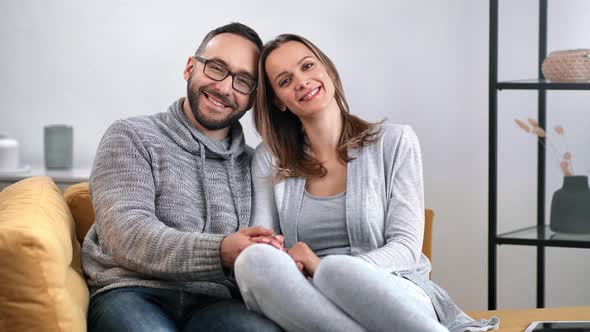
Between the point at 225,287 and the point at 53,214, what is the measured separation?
1.43 feet

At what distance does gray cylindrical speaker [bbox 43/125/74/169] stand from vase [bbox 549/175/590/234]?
171cm

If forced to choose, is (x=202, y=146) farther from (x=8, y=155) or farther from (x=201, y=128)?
(x=8, y=155)

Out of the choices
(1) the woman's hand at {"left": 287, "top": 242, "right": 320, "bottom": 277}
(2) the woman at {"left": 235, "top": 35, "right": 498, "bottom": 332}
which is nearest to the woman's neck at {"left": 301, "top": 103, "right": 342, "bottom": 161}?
(2) the woman at {"left": 235, "top": 35, "right": 498, "bottom": 332}

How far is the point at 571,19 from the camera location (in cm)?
289

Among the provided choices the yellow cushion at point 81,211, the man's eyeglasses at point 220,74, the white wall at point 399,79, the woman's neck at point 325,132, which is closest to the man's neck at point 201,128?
the man's eyeglasses at point 220,74

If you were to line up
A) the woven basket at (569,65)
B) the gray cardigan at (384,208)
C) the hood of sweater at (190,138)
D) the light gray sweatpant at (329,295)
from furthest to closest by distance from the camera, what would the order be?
the woven basket at (569,65)
the hood of sweater at (190,138)
the gray cardigan at (384,208)
the light gray sweatpant at (329,295)

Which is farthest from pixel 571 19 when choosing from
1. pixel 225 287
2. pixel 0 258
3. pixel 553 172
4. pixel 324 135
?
pixel 0 258

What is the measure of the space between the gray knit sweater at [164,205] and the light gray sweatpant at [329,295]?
15 cm

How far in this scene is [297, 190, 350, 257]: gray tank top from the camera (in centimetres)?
216

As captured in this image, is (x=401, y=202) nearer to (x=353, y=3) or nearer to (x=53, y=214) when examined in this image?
(x=53, y=214)

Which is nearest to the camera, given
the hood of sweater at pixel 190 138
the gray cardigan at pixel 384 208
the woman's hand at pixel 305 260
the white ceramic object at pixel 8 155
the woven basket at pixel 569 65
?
the woman's hand at pixel 305 260

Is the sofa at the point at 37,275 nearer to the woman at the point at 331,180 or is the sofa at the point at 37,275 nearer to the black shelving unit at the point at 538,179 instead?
the woman at the point at 331,180

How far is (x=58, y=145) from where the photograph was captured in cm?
308

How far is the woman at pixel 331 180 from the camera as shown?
80.4 inches
